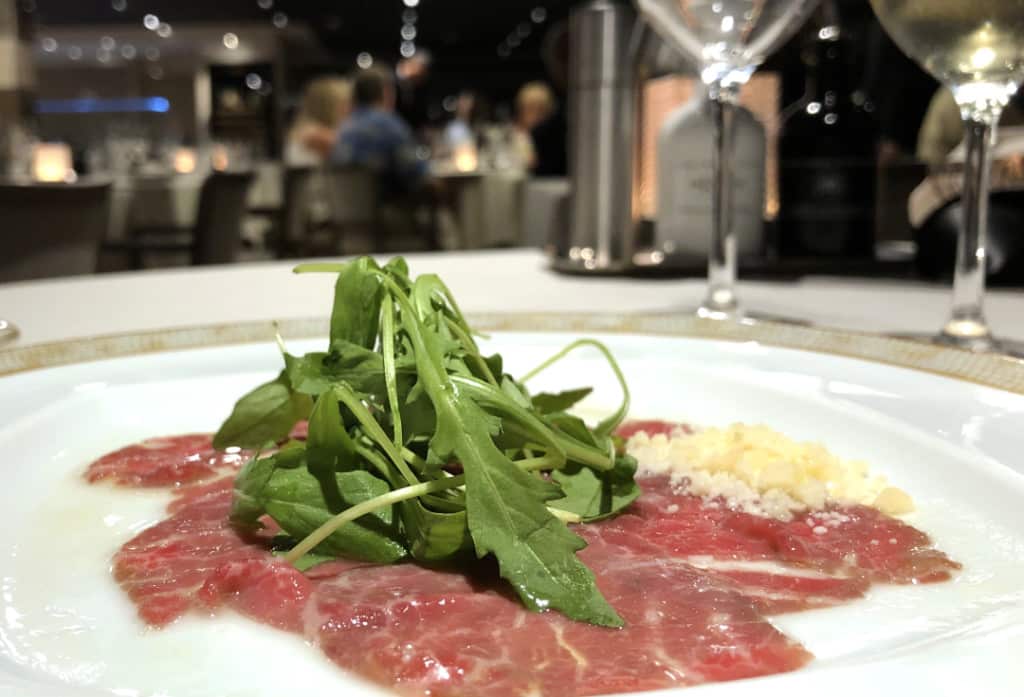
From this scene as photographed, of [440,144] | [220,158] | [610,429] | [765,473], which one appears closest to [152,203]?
[220,158]

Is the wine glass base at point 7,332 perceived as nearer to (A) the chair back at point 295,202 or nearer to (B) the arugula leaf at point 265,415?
(B) the arugula leaf at point 265,415

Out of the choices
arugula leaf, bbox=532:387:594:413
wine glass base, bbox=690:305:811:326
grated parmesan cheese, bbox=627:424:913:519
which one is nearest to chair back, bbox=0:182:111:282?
wine glass base, bbox=690:305:811:326

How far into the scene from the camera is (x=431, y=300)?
68 centimetres

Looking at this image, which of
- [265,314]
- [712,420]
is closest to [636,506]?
[712,420]

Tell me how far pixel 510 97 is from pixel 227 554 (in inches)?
826

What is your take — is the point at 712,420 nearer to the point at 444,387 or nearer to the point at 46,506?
the point at 444,387

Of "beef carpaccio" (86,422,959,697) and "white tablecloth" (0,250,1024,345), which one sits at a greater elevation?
"white tablecloth" (0,250,1024,345)

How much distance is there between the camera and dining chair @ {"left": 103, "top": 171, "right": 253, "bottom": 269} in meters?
5.13

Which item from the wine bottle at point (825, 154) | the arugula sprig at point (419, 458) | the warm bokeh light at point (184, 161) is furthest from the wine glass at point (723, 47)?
the warm bokeh light at point (184, 161)

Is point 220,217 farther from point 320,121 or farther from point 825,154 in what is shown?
point 825,154

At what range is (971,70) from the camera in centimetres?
92

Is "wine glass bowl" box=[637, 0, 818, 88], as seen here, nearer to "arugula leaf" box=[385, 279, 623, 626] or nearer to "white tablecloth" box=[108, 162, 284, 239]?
"arugula leaf" box=[385, 279, 623, 626]

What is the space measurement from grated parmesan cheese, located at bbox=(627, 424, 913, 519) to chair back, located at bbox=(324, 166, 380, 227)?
6.81 meters

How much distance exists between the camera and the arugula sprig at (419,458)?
48 centimetres
